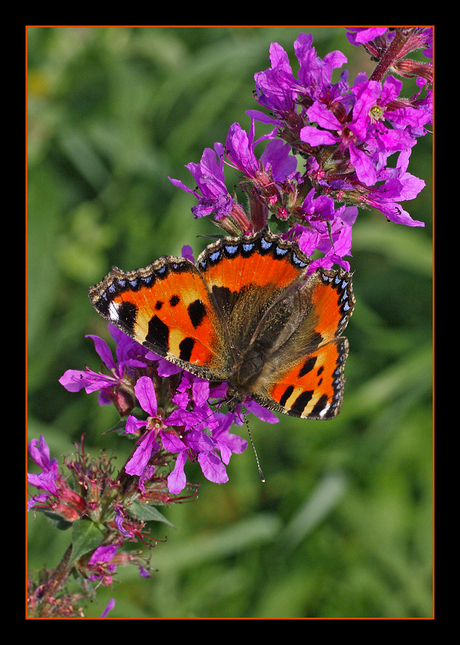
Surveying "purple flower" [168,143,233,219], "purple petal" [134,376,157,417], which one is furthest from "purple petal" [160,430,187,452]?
"purple flower" [168,143,233,219]

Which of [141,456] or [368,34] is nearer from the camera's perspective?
[368,34]

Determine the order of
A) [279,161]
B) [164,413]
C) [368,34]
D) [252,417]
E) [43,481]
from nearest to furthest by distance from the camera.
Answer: [368,34], [164,413], [279,161], [43,481], [252,417]

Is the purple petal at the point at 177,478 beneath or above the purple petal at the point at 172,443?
beneath

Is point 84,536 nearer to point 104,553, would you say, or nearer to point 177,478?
point 104,553

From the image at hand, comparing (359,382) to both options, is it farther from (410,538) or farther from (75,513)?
(75,513)

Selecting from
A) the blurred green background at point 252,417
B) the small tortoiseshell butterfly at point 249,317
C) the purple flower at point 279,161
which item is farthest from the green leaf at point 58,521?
the purple flower at point 279,161

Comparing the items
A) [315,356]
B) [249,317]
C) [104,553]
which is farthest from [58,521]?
[315,356]

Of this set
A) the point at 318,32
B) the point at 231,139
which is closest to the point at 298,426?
the point at 231,139

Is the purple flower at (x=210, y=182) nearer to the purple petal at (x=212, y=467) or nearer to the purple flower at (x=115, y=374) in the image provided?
the purple flower at (x=115, y=374)
